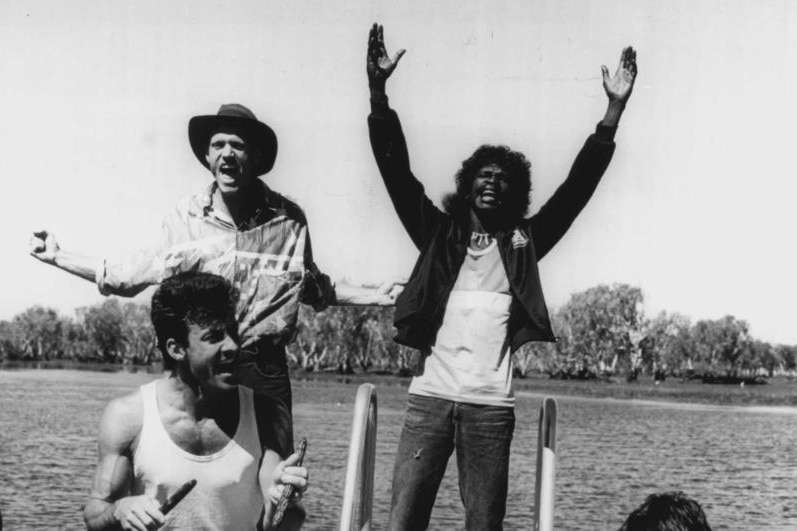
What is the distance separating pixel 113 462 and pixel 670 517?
1.50m

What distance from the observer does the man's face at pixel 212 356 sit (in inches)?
126

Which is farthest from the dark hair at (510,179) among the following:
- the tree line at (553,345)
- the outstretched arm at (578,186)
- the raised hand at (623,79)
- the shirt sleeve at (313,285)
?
the tree line at (553,345)

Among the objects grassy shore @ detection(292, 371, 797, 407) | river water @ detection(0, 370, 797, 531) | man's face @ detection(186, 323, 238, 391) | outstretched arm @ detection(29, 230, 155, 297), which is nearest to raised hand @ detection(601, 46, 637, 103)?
outstretched arm @ detection(29, 230, 155, 297)

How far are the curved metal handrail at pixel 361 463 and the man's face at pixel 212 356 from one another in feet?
1.82

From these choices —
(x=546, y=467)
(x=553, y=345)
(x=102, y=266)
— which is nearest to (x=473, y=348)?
(x=546, y=467)

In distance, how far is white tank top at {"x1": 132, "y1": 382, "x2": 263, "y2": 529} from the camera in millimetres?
3145

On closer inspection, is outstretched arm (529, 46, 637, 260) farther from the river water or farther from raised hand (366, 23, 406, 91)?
the river water

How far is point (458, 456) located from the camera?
13.7 feet

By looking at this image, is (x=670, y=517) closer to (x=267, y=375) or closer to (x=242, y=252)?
(x=267, y=375)

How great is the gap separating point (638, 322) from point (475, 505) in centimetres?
11873

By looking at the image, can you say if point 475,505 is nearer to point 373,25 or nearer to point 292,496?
point 292,496

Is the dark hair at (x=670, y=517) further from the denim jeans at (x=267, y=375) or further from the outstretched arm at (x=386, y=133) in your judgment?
the outstretched arm at (x=386, y=133)

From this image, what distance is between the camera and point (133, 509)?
2.93 m

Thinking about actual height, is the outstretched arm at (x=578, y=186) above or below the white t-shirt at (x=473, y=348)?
above
